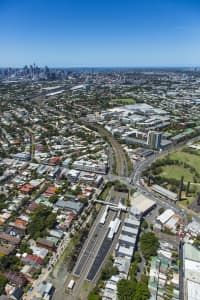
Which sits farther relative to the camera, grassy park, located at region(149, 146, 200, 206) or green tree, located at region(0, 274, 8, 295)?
grassy park, located at region(149, 146, 200, 206)

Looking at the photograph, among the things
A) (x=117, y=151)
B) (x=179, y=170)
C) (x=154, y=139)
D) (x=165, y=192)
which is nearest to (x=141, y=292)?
(x=165, y=192)

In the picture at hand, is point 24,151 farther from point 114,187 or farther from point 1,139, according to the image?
point 114,187

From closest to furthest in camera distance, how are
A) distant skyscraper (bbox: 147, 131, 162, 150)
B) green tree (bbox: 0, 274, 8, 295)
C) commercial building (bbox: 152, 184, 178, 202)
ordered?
green tree (bbox: 0, 274, 8, 295) → commercial building (bbox: 152, 184, 178, 202) → distant skyscraper (bbox: 147, 131, 162, 150)

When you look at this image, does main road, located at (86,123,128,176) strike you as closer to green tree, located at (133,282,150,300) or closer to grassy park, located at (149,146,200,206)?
grassy park, located at (149,146,200,206)

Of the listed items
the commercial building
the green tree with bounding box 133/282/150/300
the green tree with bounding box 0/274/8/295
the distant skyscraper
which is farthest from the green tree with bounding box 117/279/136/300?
the distant skyscraper

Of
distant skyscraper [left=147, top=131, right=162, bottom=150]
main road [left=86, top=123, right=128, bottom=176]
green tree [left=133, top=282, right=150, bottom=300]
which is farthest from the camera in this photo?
distant skyscraper [left=147, top=131, right=162, bottom=150]

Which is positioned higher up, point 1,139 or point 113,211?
point 1,139

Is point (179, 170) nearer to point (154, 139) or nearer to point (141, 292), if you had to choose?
point (154, 139)

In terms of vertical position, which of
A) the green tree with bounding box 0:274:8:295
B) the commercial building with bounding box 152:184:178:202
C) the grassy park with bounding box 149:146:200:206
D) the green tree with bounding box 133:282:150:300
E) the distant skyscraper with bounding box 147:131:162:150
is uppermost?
the distant skyscraper with bounding box 147:131:162:150

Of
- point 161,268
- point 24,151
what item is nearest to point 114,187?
point 161,268
